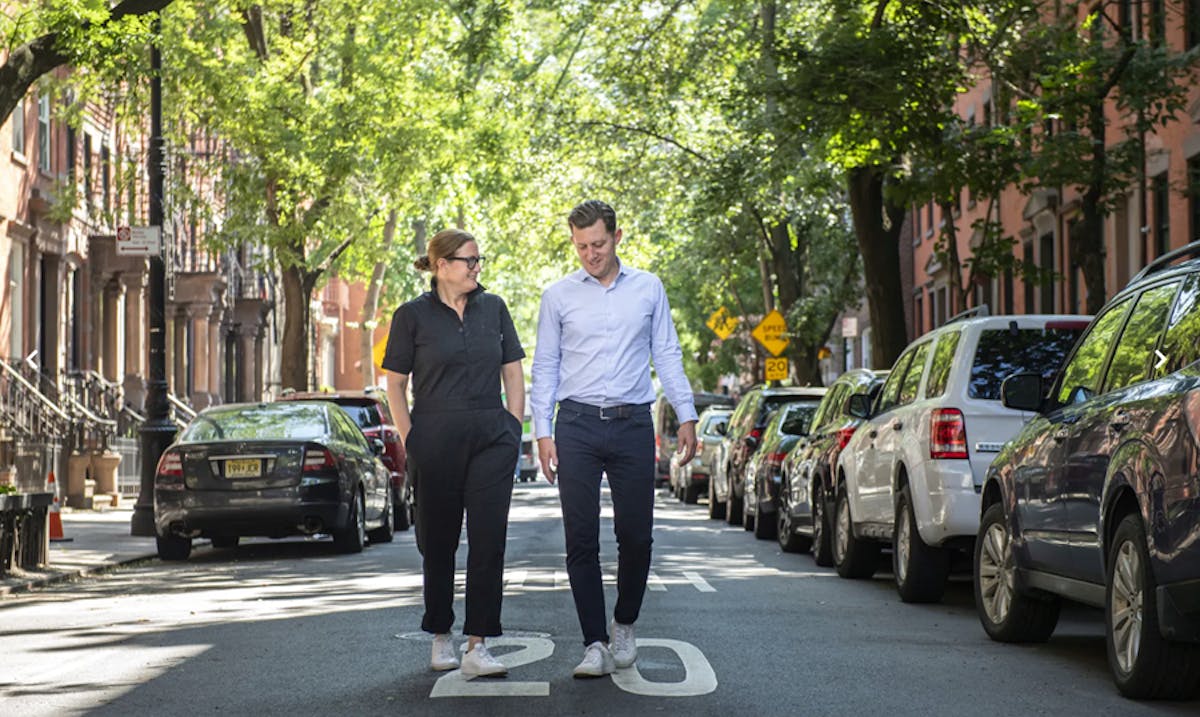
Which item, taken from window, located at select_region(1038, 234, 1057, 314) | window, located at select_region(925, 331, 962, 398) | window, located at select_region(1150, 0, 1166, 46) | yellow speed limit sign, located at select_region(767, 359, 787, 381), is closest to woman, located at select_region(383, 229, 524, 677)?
window, located at select_region(925, 331, 962, 398)

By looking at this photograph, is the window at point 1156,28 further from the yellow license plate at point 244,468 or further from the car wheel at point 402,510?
the yellow license plate at point 244,468

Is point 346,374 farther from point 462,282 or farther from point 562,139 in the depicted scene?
point 462,282

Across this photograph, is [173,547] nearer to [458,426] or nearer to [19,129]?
[458,426]

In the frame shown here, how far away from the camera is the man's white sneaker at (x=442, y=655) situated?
351 inches

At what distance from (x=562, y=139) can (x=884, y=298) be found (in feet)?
47.2

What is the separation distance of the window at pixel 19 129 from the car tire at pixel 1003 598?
24.5 metres

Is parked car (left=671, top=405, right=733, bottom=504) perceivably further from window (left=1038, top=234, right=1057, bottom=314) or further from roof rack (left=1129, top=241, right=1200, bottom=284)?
roof rack (left=1129, top=241, right=1200, bottom=284)

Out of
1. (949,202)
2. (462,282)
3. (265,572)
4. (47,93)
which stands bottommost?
(265,572)

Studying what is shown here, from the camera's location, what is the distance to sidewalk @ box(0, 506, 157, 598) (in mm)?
15590


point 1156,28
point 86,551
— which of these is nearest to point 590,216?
Result: point 86,551

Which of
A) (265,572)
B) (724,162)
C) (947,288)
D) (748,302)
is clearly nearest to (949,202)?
(724,162)

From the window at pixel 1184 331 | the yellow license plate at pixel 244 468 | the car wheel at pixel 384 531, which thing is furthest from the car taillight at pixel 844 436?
the window at pixel 1184 331

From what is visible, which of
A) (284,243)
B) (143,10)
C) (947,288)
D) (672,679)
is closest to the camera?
(672,679)

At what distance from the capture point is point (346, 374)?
93562 millimetres
